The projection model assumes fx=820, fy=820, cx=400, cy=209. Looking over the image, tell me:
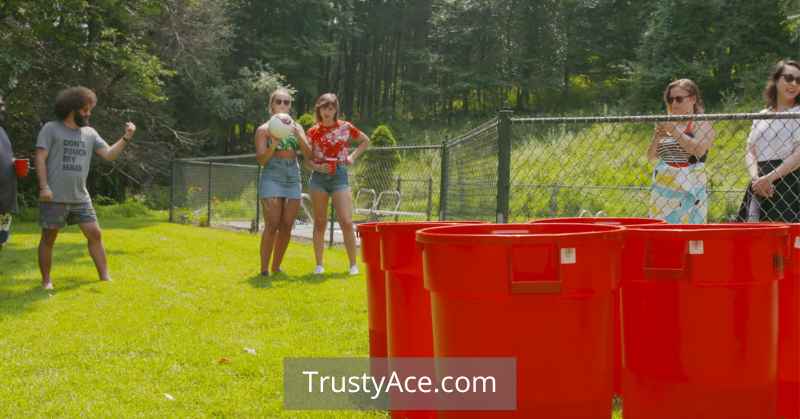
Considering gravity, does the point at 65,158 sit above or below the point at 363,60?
below

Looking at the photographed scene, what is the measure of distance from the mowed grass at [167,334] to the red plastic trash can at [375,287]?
31cm

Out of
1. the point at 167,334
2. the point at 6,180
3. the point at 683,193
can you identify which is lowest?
the point at 167,334

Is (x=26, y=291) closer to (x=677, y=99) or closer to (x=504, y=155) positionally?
(x=504, y=155)

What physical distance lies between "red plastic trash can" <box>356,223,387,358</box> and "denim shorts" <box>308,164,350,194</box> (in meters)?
4.31

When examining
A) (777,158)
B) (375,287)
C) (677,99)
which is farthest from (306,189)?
(375,287)

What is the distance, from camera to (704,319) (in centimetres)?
254

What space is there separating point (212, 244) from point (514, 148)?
1227cm

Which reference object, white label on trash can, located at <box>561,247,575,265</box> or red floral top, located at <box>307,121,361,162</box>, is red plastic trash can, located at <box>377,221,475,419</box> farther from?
red floral top, located at <box>307,121,361,162</box>

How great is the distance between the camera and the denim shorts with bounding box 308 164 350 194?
307 inches

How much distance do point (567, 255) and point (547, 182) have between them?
13091mm

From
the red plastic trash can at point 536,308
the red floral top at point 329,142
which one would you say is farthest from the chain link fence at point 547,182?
the red plastic trash can at point 536,308

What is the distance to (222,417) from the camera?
3545mm

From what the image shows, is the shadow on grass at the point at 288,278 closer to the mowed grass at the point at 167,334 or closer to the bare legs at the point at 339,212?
the mowed grass at the point at 167,334
